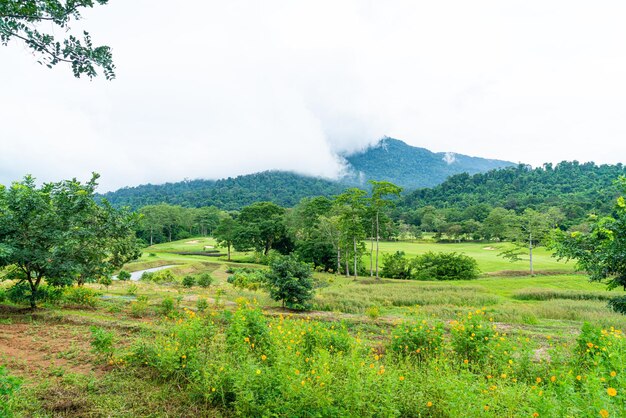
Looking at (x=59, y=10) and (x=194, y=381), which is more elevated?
(x=59, y=10)

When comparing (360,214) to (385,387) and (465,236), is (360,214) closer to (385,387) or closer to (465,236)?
(385,387)

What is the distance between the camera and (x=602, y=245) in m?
7.24

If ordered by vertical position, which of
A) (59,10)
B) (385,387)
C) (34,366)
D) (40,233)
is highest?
(59,10)

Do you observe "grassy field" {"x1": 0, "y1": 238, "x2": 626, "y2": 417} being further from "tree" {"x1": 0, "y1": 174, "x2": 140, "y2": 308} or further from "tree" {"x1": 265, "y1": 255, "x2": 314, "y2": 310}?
"tree" {"x1": 265, "y1": 255, "x2": 314, "y2": 310}

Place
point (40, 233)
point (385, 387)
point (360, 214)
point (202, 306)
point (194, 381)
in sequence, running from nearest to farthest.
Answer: point (385, 387) → point (194, 381) → point (40, 233) → point (202, 306) → point (360, 214)

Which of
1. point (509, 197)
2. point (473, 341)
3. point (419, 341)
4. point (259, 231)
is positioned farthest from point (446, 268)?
point (509, 197)

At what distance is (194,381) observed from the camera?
221 inches

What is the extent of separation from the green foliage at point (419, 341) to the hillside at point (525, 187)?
95293 millimetres

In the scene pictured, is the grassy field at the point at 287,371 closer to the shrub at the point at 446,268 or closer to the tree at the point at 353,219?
the tree at the point at 353,219

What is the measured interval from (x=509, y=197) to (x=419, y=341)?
10944 centimetres

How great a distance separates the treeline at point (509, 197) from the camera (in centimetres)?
7056

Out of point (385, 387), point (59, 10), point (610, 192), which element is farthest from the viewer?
point (610, 192)

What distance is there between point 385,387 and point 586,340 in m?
4.15

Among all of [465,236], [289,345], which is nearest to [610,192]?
[465,236]
